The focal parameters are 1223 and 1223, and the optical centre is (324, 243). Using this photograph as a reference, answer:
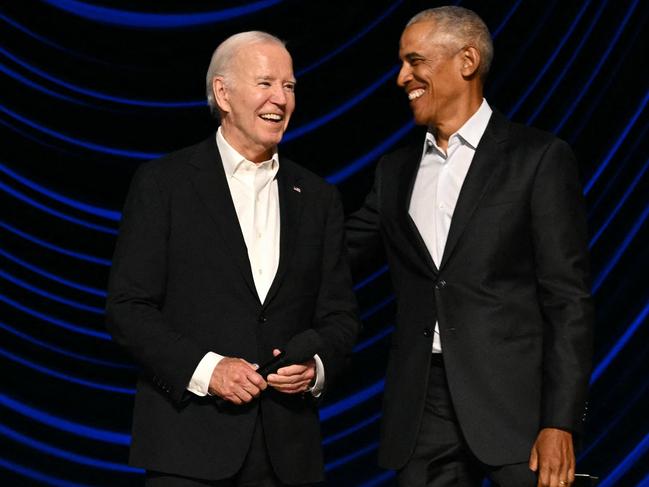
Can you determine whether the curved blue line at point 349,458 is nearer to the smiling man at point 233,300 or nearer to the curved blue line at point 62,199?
the curved blue line at point 62,199

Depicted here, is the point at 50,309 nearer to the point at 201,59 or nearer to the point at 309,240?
the point at 201,59

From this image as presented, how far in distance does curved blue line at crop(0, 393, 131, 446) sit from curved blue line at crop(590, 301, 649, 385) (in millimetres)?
1534

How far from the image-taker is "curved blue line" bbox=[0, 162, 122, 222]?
3.96 meters

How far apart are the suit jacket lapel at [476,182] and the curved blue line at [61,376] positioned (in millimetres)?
1741

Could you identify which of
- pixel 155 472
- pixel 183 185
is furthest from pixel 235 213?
pixel 155 472

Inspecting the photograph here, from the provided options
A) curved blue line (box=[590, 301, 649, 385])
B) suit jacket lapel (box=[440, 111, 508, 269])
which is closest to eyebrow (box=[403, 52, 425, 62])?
suit jacket lapel (box=[440, 111, 508, 269])

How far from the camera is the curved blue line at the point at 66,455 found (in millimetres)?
4023

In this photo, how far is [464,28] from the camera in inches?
113

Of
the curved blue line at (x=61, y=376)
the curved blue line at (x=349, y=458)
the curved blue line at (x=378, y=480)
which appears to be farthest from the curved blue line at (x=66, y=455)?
the curved blue line at (x=378, y=480)

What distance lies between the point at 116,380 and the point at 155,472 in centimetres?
153

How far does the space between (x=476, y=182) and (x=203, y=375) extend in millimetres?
734

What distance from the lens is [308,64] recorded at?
13.2 feet

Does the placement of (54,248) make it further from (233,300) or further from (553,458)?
(553,458)

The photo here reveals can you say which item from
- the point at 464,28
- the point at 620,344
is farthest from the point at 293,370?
the point at 620,344
